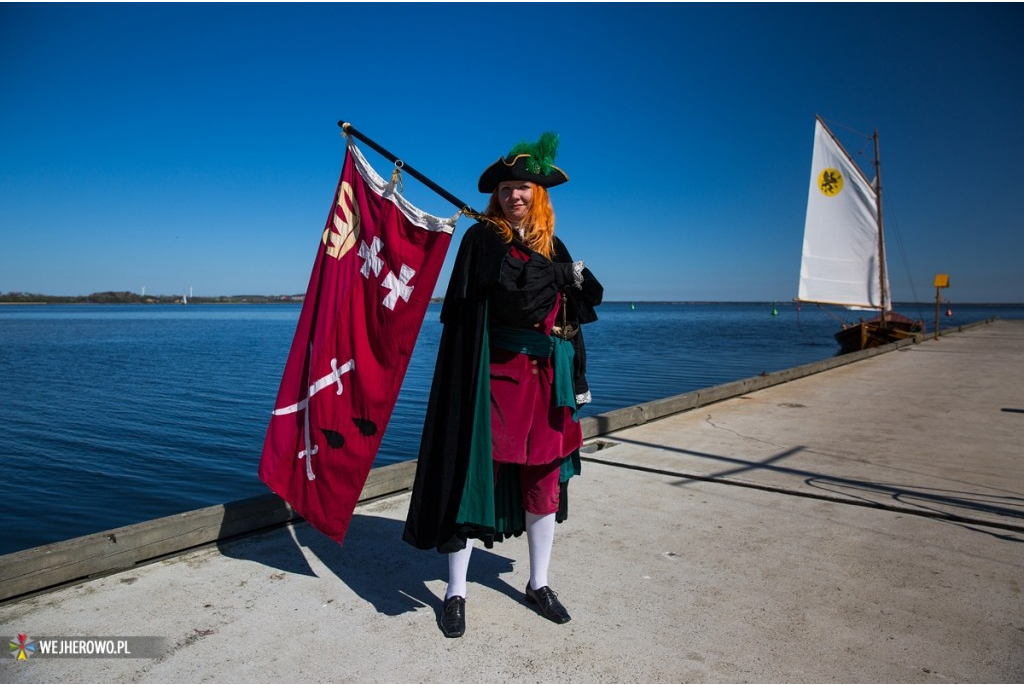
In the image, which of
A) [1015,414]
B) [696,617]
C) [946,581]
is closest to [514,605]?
[696,617]

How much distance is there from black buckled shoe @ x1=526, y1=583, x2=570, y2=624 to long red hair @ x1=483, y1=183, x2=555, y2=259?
144 cm

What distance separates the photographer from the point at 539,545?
A: 9.35 ft

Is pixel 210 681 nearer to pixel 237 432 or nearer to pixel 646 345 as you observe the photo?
pixel 237 432

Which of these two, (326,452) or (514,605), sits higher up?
(326,452)

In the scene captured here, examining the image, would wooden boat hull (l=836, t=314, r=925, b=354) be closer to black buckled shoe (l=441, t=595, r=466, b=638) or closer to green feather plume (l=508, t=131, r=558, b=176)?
green feather plume (l=508, t=131, r=558, b=176)

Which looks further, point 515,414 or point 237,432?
point 237,432

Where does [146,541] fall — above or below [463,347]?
below

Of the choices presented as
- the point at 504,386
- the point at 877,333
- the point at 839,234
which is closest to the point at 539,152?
the point at 504,386

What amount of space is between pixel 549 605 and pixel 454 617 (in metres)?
0.40

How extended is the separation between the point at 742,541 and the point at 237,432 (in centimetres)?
941

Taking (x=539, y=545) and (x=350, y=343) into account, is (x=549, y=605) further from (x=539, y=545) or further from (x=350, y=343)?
(x=350, y=343)

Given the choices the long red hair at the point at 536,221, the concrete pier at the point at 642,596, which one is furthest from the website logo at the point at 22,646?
the long red hair at the point at 536,221

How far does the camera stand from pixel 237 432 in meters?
11.0

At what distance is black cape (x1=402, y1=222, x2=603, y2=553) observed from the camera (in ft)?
8.61
